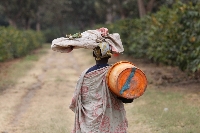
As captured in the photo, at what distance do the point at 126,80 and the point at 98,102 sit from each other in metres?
0.56

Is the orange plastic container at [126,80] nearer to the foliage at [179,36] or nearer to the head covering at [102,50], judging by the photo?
the head covering at [102,50]

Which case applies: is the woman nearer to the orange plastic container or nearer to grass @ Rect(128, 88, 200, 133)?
the orange plastic container

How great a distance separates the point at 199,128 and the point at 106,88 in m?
2.67

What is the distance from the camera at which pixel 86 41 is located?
420cm

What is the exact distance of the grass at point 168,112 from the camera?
6438 millimetres

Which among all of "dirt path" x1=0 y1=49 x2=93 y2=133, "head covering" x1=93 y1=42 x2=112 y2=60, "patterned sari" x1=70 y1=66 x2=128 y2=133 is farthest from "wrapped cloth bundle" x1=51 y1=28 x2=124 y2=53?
"dirt path" x1=0 y1=49 x2=93 y2=133

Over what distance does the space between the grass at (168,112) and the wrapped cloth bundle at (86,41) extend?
102 inches

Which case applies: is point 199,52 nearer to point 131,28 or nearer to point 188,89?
point 188,89

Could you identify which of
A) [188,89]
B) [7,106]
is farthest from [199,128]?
[7,106]

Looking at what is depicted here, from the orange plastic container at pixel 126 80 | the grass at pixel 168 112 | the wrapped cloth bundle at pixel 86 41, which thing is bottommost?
the grass at pixel 168 112

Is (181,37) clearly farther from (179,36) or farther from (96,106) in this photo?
(96,106)

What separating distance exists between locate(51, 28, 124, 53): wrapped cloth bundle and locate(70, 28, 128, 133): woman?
0.15 ft

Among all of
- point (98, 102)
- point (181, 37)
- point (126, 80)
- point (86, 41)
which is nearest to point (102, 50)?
point (86, 41)

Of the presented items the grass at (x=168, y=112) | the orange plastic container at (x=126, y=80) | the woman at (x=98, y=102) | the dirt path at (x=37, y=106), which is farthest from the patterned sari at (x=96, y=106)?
the dirt path at (x=37, y=106)
